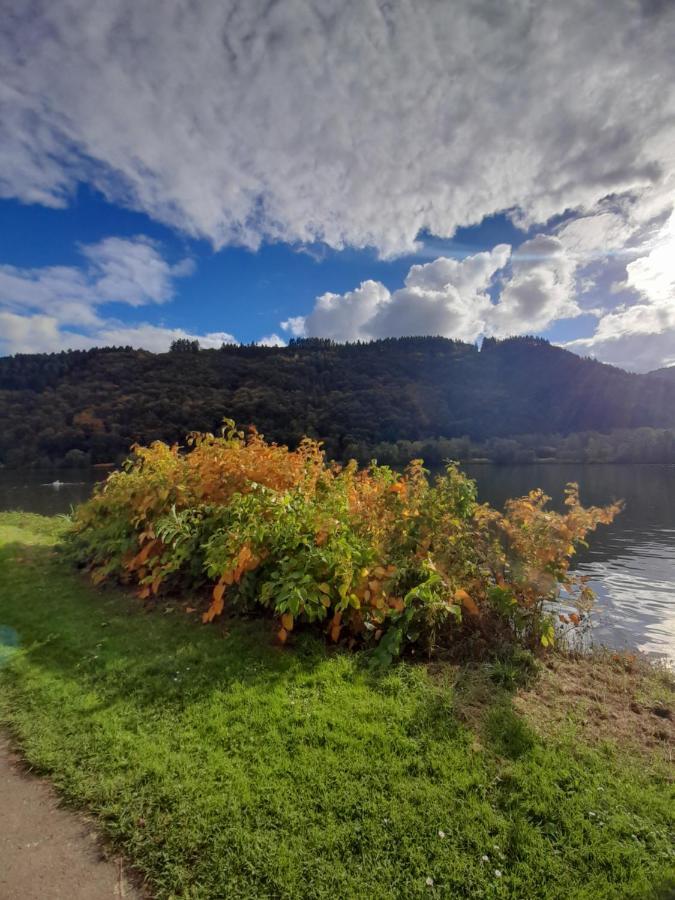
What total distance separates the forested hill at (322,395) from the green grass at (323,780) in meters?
48.1

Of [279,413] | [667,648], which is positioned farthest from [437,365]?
[667,648]

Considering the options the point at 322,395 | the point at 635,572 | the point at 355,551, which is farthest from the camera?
the point at 322,395

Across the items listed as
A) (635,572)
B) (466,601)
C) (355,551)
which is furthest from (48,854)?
(635,572)

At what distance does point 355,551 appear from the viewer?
14.5 ft

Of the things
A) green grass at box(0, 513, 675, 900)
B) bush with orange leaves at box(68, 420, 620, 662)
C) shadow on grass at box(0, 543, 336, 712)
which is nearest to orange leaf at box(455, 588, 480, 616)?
bush with orange leaves at box(68, 420, 620, 662)

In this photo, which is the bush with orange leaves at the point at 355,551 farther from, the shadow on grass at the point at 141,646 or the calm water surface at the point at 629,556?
the calm water surface at the point at 629,556

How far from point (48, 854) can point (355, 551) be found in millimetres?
2938

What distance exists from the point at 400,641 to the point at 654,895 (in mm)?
2326

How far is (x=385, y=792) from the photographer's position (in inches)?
105

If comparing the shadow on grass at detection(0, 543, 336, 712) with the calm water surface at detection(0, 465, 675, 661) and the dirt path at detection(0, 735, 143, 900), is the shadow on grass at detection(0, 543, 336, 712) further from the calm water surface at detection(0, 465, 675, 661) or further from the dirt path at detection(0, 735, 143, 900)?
the calm water surface at detection(0, 465, 675, 661)

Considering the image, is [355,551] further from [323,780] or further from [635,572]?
[635,572]

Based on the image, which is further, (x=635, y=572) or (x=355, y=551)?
(x=635, y=572)

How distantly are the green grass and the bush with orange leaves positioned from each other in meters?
0.54

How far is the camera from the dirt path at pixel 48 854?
2152 mm
